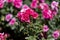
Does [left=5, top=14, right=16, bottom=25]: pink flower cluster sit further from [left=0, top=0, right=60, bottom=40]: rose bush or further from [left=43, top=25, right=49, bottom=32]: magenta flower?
[left=43, top=25, right=49, bottom=32]: magenta flower

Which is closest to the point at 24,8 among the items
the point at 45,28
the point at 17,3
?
the point at 17,3

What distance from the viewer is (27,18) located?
368cm

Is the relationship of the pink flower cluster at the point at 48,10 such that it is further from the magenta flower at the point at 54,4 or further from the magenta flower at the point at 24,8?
the magenta flower at the point at 24,8

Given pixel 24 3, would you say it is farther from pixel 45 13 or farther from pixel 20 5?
pixel 45 13

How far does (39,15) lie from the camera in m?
4.05

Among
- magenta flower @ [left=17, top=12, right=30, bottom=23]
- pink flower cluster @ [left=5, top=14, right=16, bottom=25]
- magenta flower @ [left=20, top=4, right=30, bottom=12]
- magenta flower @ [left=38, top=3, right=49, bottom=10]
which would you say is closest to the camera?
magenta flower @ [left=17, top=12, right=30, bottom=23]

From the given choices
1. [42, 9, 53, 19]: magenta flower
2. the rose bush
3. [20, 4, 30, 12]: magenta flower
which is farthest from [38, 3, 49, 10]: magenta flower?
[20, 4, 30, 12]: magenta flower

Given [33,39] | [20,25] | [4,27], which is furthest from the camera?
[4,27]

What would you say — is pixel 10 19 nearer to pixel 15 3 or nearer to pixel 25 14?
pixel 15 3

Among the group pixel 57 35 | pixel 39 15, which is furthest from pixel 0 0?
pixel 57 35

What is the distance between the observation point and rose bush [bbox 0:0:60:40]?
3.77m

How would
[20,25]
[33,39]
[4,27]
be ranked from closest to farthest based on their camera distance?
1. [33,39]
2. [20,25]
3. [4,27]

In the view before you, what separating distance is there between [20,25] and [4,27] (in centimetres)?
39

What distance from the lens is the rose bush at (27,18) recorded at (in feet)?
12.4
